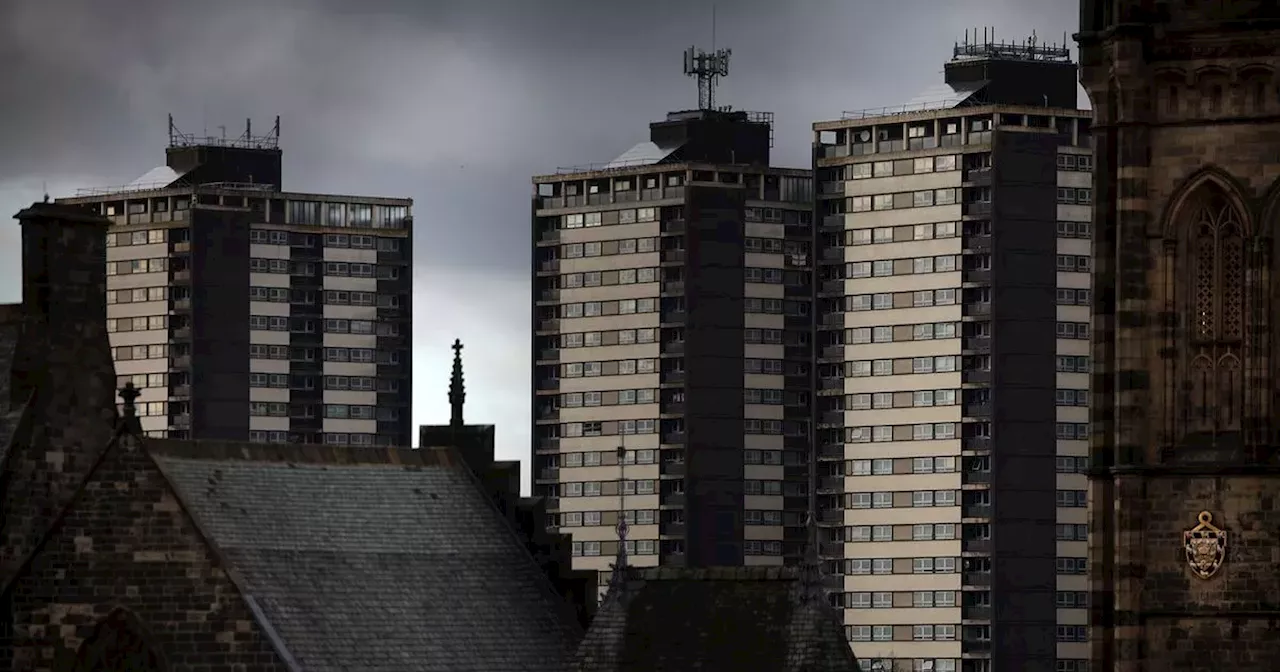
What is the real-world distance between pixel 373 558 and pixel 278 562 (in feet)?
14.2

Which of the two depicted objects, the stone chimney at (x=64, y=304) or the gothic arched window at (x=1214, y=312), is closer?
the stone chimney at (x=64, y=304)

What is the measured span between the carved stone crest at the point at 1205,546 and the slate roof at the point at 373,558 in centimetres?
1846

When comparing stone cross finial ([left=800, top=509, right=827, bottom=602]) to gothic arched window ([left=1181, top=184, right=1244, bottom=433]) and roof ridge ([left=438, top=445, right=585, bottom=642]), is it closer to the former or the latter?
gothic arched window ([left=1181, top=184, right=1244, bottom=433])

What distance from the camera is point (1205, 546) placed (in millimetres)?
94938

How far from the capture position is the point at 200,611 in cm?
9175

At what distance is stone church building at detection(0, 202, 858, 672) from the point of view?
91.2m

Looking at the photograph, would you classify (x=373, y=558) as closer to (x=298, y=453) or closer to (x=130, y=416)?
(x=298, y=453)

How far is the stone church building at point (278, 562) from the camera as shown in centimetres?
9125

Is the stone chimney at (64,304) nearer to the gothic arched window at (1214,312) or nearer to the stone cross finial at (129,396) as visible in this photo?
the stone cross finial at (129,396)

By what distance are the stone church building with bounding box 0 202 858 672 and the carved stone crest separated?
9158 millimetres

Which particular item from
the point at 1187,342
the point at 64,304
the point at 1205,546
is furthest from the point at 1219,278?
the point at 64,304

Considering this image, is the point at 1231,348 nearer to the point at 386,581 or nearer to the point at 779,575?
the point at 779,575

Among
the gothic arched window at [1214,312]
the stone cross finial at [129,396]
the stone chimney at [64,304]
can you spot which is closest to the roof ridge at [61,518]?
the stone cross finial at [129,396]

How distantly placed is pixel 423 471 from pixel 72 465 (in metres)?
14.9
